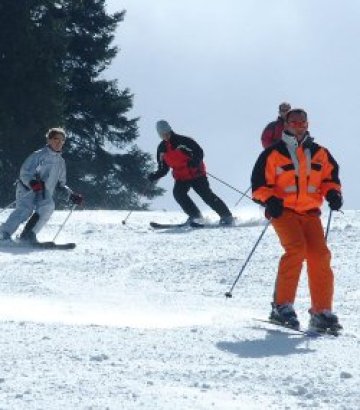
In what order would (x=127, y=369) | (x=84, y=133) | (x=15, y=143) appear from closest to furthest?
(x=127, y=369)
(x=15, y=143)
(x=84, y=133)

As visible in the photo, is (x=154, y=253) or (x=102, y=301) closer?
(x=102, y=301)

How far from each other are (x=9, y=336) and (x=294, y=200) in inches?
90.1

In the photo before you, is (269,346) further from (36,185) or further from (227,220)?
(227,220)

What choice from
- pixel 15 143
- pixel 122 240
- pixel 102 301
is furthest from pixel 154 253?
pixel 15 143

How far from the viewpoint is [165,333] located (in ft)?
24.2

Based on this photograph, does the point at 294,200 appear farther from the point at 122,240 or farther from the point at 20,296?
the point at 122,240

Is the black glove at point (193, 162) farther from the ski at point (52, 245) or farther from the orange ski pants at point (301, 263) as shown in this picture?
the orange ski pants at point (301, 263)

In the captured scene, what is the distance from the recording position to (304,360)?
21.5 ft

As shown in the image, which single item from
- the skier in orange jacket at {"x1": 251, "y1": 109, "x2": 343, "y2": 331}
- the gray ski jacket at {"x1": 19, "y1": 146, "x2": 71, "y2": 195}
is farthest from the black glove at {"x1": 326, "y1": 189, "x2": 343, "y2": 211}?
the gray ski jacket at {"x1": 19, "y1": 146, "x2": 71, "y2": 195}

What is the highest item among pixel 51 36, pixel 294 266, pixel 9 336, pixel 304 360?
pixel 51 36

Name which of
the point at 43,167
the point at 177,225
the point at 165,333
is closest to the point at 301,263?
the point at 165,333

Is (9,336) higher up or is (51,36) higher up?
(51,36)

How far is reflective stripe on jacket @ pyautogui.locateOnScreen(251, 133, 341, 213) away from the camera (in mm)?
7980

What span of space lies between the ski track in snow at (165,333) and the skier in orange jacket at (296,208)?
29 centimetres
